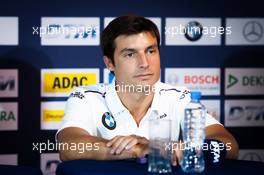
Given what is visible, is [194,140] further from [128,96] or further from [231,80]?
[231,80]

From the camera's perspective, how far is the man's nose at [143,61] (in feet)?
5.61

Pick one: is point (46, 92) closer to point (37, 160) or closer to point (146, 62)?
point (37, 160)

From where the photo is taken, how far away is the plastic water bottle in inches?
52.5

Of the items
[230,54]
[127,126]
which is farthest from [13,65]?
[230,54]

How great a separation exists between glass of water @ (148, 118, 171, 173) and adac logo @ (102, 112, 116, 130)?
1.35ft

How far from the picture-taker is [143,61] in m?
1.72

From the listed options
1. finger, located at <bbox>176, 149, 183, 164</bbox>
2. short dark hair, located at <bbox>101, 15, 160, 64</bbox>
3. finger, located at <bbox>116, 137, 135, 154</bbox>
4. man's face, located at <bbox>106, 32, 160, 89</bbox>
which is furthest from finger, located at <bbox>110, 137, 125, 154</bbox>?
short dark hair, located at <bbox>101, 15, 160, 64</bbox>

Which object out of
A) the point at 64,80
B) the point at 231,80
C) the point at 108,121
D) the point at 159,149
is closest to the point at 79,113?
the point at 108,121

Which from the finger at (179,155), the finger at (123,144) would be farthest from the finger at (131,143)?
the finger at (179,155)

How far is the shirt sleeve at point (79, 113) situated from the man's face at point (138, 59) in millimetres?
170

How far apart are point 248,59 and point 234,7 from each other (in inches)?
11.2

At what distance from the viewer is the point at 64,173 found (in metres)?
1.33

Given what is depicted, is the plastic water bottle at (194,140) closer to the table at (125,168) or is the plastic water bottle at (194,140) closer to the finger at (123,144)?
the table at (125,168)

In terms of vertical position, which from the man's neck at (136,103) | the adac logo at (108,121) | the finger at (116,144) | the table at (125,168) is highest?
the man's neck at (136,103)
